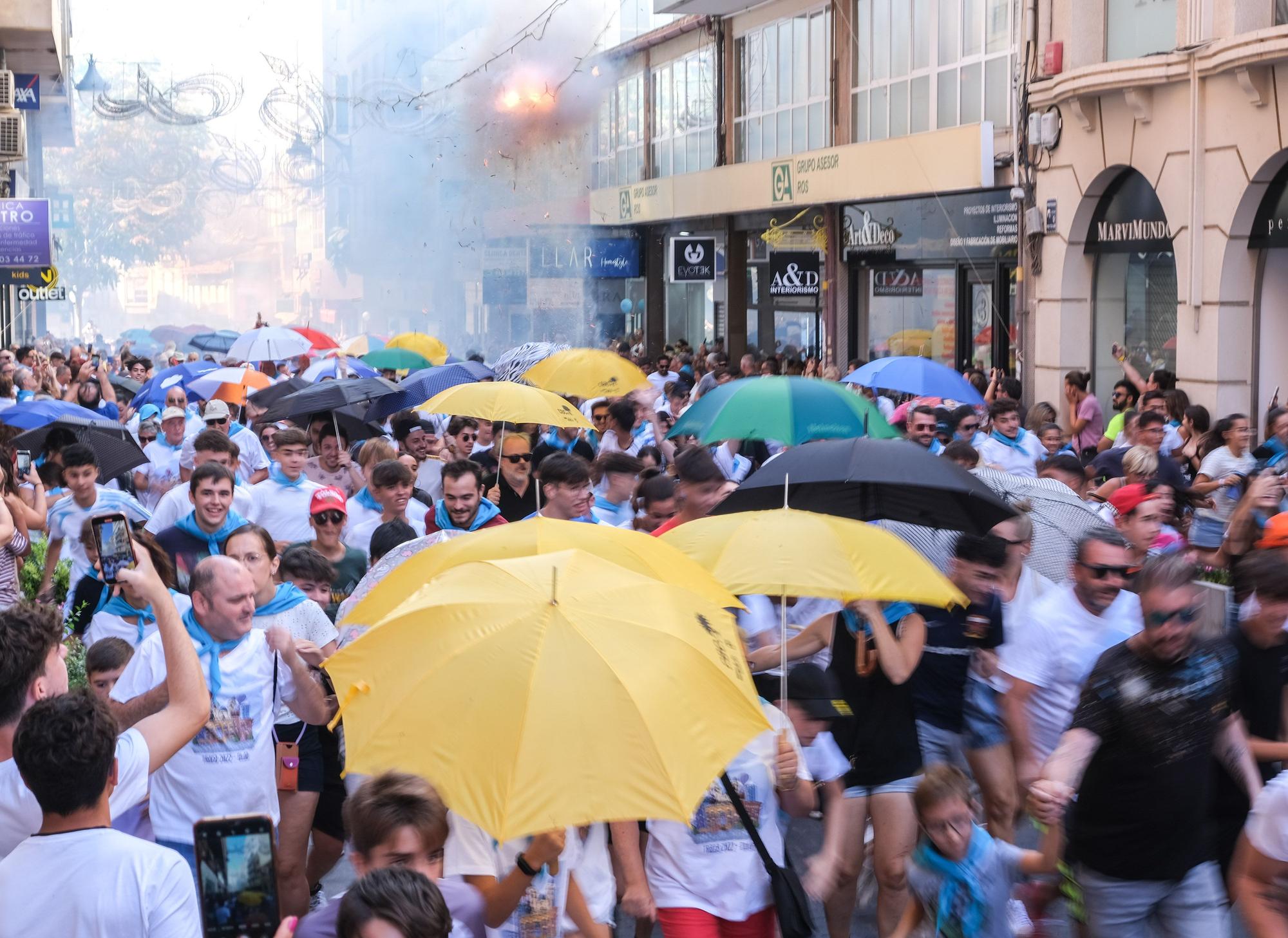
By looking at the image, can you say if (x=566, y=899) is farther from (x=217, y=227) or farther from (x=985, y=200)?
(x=217, y=227)

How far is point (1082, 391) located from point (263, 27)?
25.4 metres

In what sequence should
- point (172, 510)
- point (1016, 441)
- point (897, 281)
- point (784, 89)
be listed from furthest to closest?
point (784, 89) < point (897, 281) < point (1016, 441) < point (172, 510)

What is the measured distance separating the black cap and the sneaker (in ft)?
2.59

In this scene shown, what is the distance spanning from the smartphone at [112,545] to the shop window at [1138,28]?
48.9 feet

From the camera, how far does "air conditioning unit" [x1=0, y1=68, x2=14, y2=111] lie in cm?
2431

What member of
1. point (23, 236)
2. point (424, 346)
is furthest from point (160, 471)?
point (23, 236)

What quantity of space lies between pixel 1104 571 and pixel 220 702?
3072 millimetres

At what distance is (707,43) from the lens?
97.9 ft

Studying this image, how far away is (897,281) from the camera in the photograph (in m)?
24.1

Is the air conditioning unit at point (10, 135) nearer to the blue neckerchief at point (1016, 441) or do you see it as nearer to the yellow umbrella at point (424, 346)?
the yellow umbrella at point (424, 346)

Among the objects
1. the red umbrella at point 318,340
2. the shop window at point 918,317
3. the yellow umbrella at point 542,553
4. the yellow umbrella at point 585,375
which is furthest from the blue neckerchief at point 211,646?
the red umbrella at point 318,340

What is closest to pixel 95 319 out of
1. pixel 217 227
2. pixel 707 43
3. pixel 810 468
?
pixel 217 227

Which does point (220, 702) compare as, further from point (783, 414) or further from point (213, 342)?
point (213, 342)

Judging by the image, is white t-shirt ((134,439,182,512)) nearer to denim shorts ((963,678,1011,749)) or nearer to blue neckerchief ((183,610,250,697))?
blue neckerchief ((183,610,250,697))
